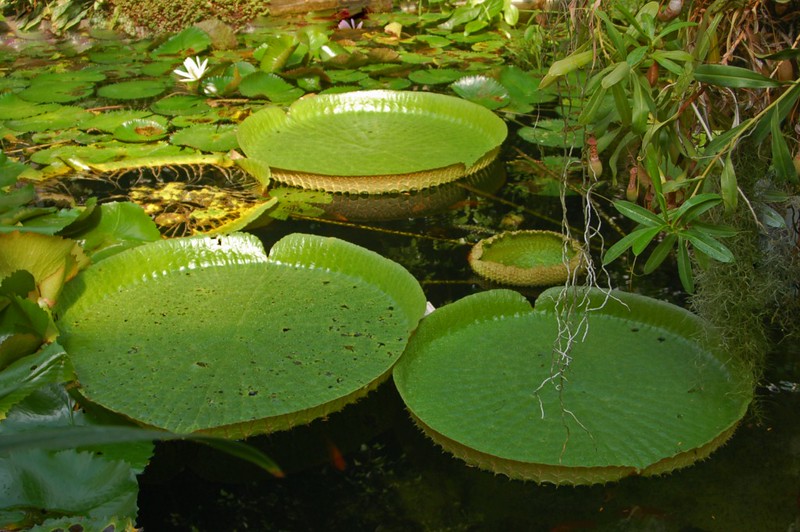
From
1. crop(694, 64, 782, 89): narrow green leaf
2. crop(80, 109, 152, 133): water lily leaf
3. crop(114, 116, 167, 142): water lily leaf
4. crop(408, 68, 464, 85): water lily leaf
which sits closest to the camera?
crop(694, 64, 782, 89): narrow green leaf

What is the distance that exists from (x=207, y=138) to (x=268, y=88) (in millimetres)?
731

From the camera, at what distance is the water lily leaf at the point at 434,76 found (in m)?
4.42

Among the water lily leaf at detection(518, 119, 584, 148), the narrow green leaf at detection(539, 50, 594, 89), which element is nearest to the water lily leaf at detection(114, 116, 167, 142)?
the water lily leaf at detection(518, 119, 584, 148)

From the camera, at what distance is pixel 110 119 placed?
3.83 m

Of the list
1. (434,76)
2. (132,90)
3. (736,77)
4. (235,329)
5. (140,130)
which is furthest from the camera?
(434,76)

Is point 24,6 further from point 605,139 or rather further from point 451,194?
point 605,139

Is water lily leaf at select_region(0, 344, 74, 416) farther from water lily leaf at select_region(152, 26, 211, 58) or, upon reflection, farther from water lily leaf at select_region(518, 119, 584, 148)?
water lily leaf at select_region(152, 26, 211, 58)

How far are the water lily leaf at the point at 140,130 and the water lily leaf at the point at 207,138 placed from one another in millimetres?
86

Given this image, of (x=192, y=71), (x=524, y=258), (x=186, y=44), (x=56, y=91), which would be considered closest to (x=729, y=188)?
(x=524, y=258)

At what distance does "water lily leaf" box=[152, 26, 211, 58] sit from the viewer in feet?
16.5

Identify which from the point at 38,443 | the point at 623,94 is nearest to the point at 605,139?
the point at 623,94

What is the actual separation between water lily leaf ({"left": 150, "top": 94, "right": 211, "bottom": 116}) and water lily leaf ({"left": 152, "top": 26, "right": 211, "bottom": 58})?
3.15ft

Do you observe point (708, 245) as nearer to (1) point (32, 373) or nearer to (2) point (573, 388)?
(2) point (573, 388)

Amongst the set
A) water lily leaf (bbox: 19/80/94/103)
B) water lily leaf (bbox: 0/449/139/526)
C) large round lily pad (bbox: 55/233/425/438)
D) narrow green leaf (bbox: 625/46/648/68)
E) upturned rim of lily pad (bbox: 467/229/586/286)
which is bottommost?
upturned rim of lily pad (bbox: 467/229/586/286)
